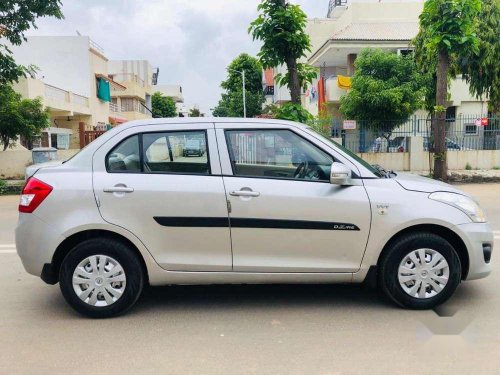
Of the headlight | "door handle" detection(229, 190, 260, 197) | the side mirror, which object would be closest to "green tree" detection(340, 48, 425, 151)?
the headlight

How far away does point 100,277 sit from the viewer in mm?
4074

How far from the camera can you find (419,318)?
4039mm

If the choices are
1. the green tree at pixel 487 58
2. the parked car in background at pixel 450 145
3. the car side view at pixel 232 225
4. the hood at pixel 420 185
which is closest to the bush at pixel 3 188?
the car side view at pixel 232 225

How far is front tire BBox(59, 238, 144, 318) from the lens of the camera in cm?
406

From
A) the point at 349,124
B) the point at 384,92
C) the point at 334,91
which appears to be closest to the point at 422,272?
the point at 349,124

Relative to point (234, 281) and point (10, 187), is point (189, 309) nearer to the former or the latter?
point (234, 281)

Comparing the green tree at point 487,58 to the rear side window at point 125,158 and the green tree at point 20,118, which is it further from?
the rear side window at point 125,158

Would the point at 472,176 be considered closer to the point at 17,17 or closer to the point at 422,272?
the point at 422,272

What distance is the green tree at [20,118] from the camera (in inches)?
693

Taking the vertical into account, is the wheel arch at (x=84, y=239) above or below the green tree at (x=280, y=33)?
below

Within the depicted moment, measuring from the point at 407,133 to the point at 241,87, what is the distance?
41830 mm

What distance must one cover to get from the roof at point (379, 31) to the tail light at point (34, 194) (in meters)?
21.7

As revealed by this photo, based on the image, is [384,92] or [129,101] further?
[129,101]

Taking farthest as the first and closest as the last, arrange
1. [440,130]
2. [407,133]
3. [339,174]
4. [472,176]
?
1. [407,133]
2. [472,176]
3. [440,130]
4. [339,174]
